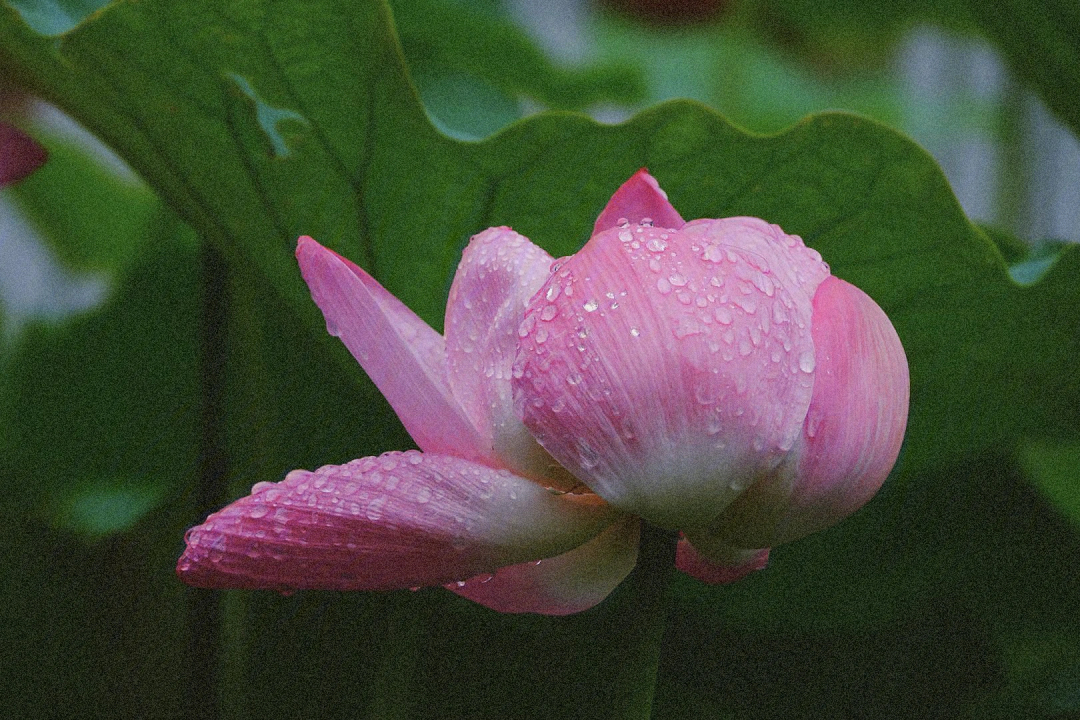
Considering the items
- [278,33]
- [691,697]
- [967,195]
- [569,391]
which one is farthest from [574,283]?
[967,195]

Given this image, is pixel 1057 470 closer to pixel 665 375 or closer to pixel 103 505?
pixel 665 375

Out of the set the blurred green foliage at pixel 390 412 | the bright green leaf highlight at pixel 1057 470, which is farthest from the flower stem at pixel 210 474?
the bright green leaf highlight at pixel 1057 470

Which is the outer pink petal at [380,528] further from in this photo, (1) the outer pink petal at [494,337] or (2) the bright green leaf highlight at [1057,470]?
(2) the bright green leaf highlight at [1057,470]

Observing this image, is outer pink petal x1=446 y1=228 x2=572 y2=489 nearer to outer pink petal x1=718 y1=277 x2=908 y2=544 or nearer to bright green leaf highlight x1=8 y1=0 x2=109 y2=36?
outer pink petal x1=718 y1=277 x2=908 y2=544

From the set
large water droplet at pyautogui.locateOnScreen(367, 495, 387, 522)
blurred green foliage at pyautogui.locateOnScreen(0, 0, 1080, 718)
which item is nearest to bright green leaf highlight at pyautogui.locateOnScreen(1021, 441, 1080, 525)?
blurred green foliage at pyautogui.locateOnScreen(0, 0, 1080, 718)

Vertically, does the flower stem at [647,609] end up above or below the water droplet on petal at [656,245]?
below

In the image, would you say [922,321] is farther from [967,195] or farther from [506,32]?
[967,195]

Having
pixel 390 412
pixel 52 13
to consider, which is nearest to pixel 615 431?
pixel 390 412
